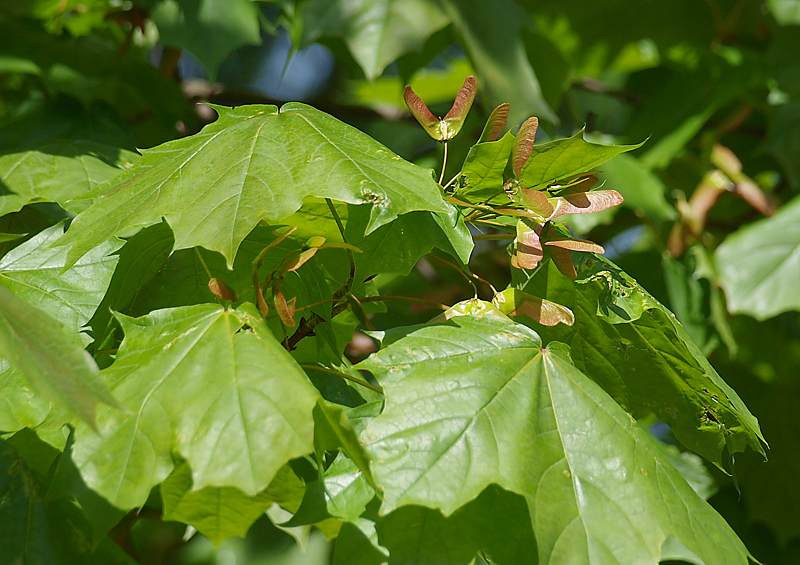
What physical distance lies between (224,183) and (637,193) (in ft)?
3.27

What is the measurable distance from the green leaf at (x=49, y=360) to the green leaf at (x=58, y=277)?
294 millimetres

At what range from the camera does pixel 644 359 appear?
917mm

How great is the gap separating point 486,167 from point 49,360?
0.41m

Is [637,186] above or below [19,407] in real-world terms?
below

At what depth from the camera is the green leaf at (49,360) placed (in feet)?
A: 1.94

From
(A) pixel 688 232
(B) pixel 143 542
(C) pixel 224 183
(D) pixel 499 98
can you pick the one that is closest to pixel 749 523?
(A) pixel 688 232

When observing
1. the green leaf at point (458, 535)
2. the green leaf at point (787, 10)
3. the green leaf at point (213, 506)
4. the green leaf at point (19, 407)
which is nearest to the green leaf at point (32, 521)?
the green leaf at point (19, 407)

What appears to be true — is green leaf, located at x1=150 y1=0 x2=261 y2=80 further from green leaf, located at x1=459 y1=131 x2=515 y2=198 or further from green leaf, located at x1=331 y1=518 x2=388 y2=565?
green leaf, located at x1=331 y1=518 x2=388 y2=565

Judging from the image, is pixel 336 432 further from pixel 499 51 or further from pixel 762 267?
pixel 762 267

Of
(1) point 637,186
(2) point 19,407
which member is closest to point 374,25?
(1) point 637,186

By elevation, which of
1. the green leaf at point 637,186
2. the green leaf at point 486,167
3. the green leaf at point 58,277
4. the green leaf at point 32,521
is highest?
the green leaf at point 486,167

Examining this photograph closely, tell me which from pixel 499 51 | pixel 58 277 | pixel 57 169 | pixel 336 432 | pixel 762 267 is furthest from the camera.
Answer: pixel 762 267

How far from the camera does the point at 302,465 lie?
844 millimetres

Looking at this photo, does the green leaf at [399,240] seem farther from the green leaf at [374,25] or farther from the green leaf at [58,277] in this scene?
the green leaf at [374,25]
